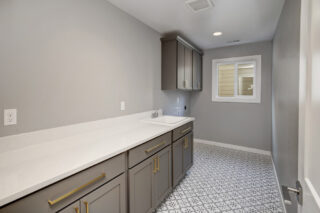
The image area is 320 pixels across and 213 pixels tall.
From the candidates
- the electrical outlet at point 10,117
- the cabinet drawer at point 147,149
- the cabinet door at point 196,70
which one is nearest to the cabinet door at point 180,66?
the cabinet door at point 196,70

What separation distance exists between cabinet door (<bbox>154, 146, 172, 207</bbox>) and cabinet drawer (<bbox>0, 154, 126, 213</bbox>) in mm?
654

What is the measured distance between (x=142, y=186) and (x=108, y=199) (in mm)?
423

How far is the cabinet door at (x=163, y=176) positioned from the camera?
1.80 meters

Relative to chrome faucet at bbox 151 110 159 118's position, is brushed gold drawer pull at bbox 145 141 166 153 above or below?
below

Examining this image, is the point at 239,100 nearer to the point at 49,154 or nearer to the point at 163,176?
the point at 163,176

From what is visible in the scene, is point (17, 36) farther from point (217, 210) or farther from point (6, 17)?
point (217, 210)

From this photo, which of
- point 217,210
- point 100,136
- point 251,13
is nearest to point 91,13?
point 100,136

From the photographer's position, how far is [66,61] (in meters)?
1.50

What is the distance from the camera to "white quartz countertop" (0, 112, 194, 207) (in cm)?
84

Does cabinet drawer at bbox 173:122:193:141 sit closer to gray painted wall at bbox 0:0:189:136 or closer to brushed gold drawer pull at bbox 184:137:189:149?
brushed gold drawer pull at bbox 184:137:189:149

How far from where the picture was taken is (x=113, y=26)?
198 cm

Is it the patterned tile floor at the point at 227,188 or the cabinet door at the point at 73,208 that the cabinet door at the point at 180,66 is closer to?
the patterned tile floor at the point at 227,188

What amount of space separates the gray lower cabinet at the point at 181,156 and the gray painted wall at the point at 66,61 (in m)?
0.82

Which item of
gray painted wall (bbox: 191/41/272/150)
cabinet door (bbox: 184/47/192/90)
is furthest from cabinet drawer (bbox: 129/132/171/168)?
gray painted wall (bbox: 191/41/272/150)
